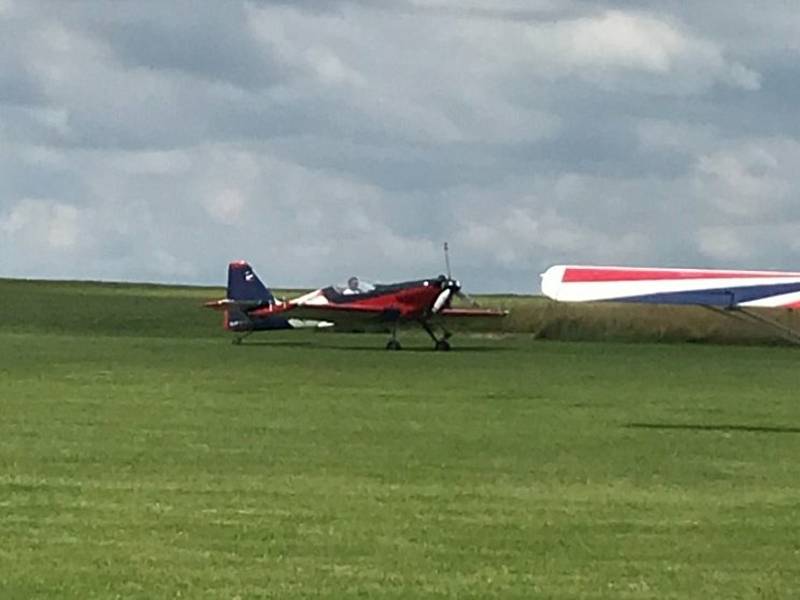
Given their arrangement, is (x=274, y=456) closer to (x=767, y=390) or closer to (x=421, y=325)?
(x=767, y=390)

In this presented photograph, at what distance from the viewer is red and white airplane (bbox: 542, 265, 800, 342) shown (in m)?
18.4

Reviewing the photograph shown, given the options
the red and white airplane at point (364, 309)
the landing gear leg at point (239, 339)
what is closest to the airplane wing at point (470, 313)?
the red and white airplane at point (364, 309)

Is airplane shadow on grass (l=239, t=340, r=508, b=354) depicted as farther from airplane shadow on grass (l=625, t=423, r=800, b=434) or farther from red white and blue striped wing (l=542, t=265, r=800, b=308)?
red white and blue striped wing (l=542, t=265, r=800, b=308)

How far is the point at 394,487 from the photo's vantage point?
13320mm

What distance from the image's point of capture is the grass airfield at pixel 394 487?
9500mm

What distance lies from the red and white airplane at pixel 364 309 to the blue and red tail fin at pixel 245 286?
0.71 m

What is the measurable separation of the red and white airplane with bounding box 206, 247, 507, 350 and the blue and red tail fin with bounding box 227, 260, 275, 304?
71 centimetres

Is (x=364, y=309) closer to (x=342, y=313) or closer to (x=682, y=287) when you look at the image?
(x=342, y=313)

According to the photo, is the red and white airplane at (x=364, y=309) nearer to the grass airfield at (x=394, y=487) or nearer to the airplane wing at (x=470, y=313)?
the airplane wing at (x=470, y=313)

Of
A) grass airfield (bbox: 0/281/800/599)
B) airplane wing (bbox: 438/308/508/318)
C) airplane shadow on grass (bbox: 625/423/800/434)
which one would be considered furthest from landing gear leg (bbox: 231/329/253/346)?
airplane shadow on grass (bbox: 625/423/800/434)

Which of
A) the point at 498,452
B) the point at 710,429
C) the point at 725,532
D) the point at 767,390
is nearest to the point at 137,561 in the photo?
the point at 725,532

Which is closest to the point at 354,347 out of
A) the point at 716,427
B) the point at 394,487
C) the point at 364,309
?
the point at 364,309

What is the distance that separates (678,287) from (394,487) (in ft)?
19.3

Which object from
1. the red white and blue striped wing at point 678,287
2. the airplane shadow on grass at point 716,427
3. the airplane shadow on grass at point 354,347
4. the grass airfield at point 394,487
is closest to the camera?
the grass airfield at point 394,487
